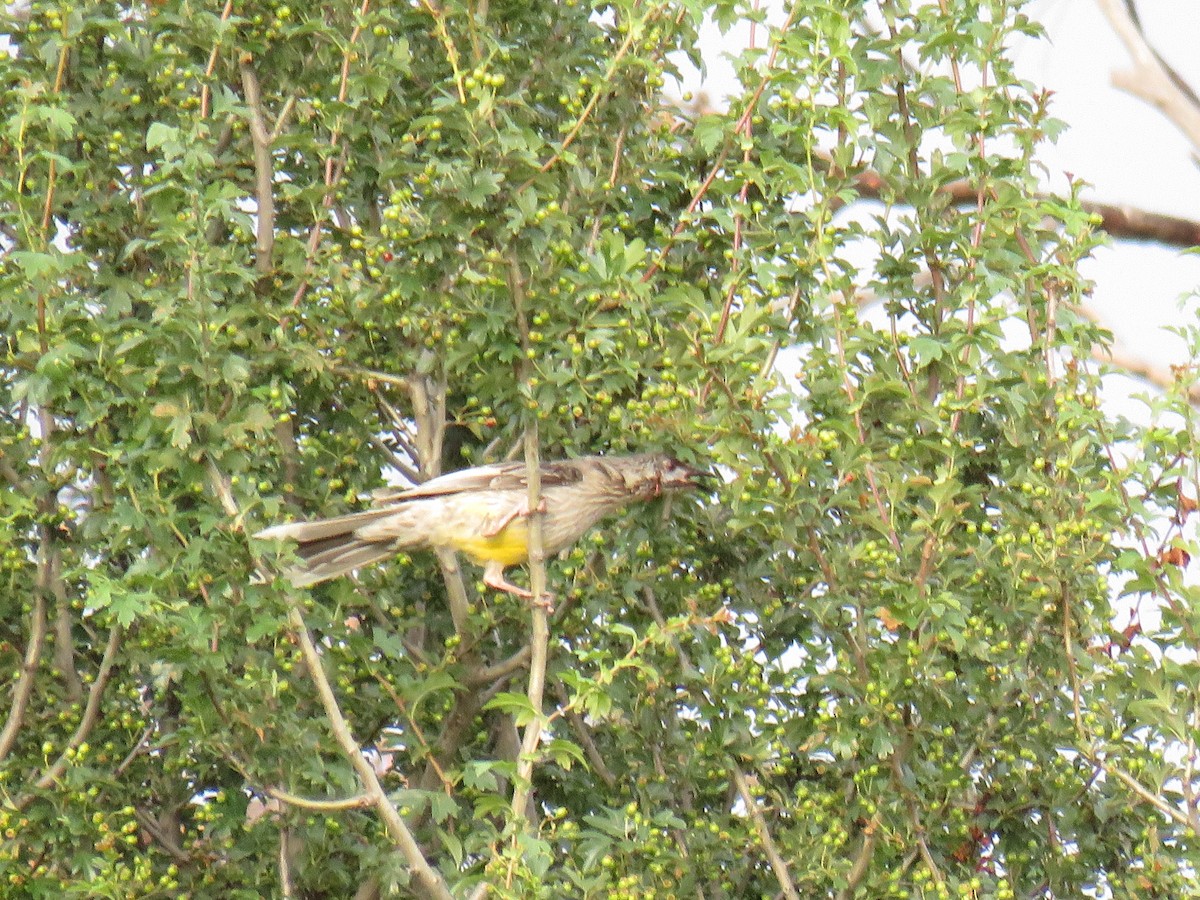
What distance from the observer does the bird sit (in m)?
5.59

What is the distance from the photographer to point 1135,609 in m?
4.90

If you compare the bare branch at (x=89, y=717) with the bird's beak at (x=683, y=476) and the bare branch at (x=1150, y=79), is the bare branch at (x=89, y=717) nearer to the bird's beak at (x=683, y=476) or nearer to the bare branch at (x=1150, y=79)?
the bird's beak at (x=683, y=476)

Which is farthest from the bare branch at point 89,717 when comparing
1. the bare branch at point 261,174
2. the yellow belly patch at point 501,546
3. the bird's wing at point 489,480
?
the bare branch at point 261,174

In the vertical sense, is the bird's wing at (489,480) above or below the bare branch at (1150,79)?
below

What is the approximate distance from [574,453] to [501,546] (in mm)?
648

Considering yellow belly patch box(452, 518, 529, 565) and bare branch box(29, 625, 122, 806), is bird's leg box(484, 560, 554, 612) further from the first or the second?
bare branch box(29, 625, 122, 806)

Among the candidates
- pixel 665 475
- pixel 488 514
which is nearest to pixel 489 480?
pixel 488 514

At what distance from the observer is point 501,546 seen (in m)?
6.08

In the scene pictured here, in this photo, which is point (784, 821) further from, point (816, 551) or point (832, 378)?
point (832, 378)

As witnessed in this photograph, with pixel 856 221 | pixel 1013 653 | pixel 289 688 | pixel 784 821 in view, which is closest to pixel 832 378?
pixel 856 221

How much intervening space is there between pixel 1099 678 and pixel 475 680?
1958mm

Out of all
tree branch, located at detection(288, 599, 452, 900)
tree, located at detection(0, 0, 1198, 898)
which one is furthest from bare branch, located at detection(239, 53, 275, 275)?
tree branch, located at detection(288, 599, 452, 900)

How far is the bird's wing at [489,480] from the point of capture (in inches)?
220

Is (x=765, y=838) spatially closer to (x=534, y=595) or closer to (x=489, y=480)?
(x=534, y=595)
